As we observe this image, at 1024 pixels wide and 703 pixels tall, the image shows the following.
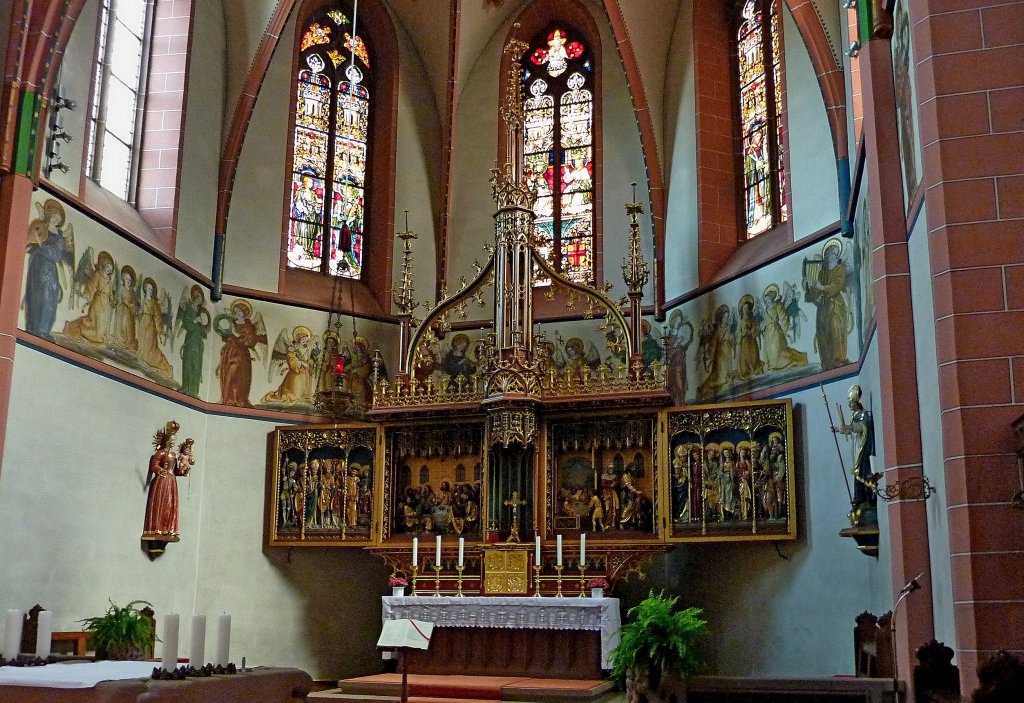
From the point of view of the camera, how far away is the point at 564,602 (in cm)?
1355

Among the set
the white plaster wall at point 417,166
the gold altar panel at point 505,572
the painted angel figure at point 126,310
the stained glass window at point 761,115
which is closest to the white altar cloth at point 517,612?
the gold altar panel at point 505,572

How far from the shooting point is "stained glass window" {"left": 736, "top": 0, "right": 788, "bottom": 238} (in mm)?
16234

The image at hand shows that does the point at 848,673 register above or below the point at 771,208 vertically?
below

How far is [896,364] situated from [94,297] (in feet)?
31.0

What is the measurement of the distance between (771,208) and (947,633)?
373 inches

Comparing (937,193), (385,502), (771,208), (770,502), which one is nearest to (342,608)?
(385,502)

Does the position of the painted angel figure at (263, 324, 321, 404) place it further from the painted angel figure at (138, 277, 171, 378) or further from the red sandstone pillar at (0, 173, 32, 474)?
the red sandstone pillar at (0, 173, 32, 474)

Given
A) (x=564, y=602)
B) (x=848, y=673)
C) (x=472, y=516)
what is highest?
(x=472, y=516)

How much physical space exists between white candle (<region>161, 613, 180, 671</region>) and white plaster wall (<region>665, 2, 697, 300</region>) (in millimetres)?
12034

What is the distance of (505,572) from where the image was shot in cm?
1443

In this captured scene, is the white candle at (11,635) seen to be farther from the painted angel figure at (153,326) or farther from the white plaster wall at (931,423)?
the painted angel figure at (153,326)

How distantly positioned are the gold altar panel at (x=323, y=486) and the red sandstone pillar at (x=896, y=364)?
8.34 metres

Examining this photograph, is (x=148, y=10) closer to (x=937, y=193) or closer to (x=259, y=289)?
(x=259, y=289)

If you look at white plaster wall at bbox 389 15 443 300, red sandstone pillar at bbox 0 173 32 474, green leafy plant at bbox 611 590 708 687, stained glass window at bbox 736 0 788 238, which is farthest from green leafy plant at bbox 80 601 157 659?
stained glass window at bbox 736 0 788 238
